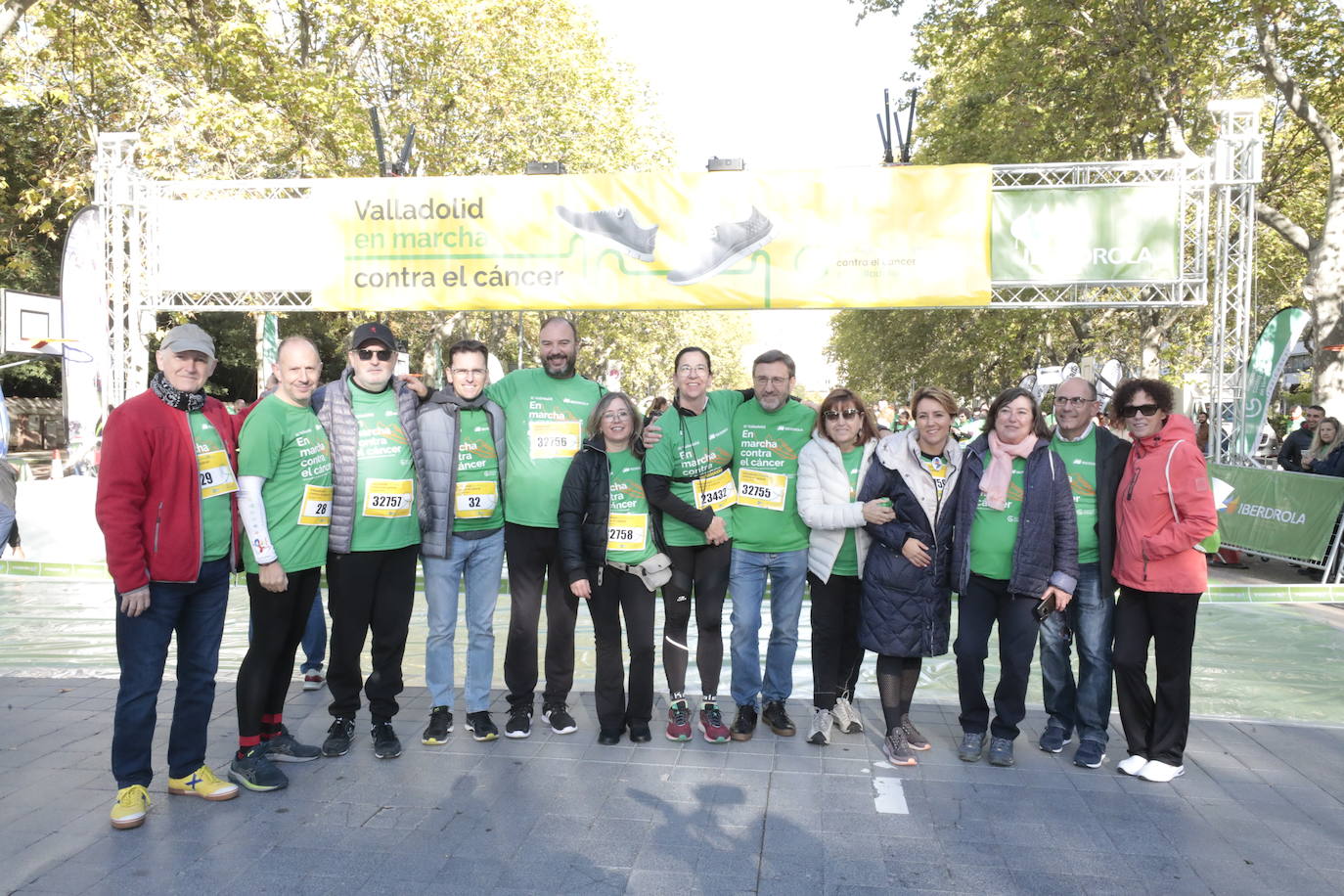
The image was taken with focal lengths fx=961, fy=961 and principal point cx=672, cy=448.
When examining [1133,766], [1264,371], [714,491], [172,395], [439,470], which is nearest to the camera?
[172,395]

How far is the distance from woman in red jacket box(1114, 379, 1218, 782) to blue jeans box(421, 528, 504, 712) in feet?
9.66

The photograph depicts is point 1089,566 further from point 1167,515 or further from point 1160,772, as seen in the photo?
point 1160,772

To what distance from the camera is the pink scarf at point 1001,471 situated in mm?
4387

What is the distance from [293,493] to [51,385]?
1462 inches

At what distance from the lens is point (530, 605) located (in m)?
4.79

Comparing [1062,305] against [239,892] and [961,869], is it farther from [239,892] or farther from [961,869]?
[239,892]

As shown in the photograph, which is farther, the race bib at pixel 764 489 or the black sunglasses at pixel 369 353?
the race bib at pixel 764 489

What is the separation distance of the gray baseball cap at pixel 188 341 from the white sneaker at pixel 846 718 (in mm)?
3289

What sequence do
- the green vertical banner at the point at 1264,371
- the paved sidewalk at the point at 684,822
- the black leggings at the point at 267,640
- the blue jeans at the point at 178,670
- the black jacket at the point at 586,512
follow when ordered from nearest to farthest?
the paved sidewalk at the point at 684,822, the blue jeans at the point at 178,670, the black leggings at the point at 267,640, the black jacket at the point at 586,512, the green vertical banner at the point at 1264,371

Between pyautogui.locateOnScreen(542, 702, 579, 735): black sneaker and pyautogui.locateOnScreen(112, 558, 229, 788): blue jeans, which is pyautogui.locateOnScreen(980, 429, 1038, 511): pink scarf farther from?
pyautogui.locateOnScreen(112, 558, 229, 788): blue jeans

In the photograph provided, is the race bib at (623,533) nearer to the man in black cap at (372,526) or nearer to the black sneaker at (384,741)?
the man in black cap at (372,526)

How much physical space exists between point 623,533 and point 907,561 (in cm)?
134

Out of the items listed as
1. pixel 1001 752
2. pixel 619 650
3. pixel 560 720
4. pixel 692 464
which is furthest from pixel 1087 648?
pixel 560 720

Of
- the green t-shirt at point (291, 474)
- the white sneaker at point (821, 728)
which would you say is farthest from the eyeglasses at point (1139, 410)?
the green t-shirt at point (291, 474)
